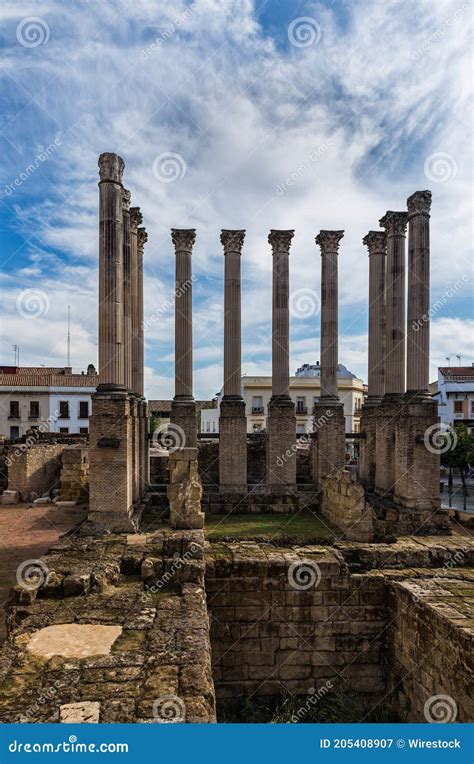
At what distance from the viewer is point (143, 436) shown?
58.3 ft

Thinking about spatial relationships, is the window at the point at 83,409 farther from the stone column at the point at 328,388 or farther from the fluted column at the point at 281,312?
the stone column at the point at 328,388

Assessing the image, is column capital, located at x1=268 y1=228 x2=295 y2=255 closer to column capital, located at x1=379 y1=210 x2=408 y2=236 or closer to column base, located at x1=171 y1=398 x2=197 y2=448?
column capital, located at x1=379 y1=210 x2=408 y2=236

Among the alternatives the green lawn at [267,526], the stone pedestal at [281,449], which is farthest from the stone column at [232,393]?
the green lawn at [267,526]

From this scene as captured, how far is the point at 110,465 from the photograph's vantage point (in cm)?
1310

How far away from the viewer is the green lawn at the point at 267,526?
45.1ft

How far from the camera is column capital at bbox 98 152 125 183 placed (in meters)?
13.5

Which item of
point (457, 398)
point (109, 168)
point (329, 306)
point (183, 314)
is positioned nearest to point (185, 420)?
point (183, 314)

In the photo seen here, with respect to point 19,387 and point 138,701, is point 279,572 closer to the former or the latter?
point 138,701

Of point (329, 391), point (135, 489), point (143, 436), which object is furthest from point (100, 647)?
point (329, 391)

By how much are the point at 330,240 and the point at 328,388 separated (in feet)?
19.4

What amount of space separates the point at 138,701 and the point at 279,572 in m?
4.83

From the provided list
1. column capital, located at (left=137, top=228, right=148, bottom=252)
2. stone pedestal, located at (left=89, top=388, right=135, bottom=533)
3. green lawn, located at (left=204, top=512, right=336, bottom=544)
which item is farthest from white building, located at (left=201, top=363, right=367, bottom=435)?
stone pedestal, located at (left=89, top=388, right=135, bottom=533)

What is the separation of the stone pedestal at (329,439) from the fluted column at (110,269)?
8.52m

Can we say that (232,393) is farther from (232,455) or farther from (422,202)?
(422,202)
